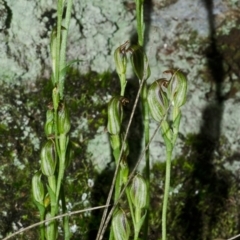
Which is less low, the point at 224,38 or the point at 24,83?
the point at 224,38

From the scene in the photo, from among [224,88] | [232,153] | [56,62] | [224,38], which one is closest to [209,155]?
[232,153]

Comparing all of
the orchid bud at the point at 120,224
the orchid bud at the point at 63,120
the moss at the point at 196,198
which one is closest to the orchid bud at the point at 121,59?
the orchid bud at the point at 63,120

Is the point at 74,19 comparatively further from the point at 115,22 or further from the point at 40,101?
the point at 40,101

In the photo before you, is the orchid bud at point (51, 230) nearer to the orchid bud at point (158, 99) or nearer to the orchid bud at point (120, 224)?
the orchid bud at point (120, 224)

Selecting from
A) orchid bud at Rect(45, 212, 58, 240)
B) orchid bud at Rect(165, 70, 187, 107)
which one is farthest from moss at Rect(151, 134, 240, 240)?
orchid bud at Rect(165, 70, 187, 107)

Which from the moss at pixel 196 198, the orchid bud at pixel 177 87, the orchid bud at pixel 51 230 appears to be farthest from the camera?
the moss at pixel 196 198

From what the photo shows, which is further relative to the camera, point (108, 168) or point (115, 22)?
point (115, 22)
